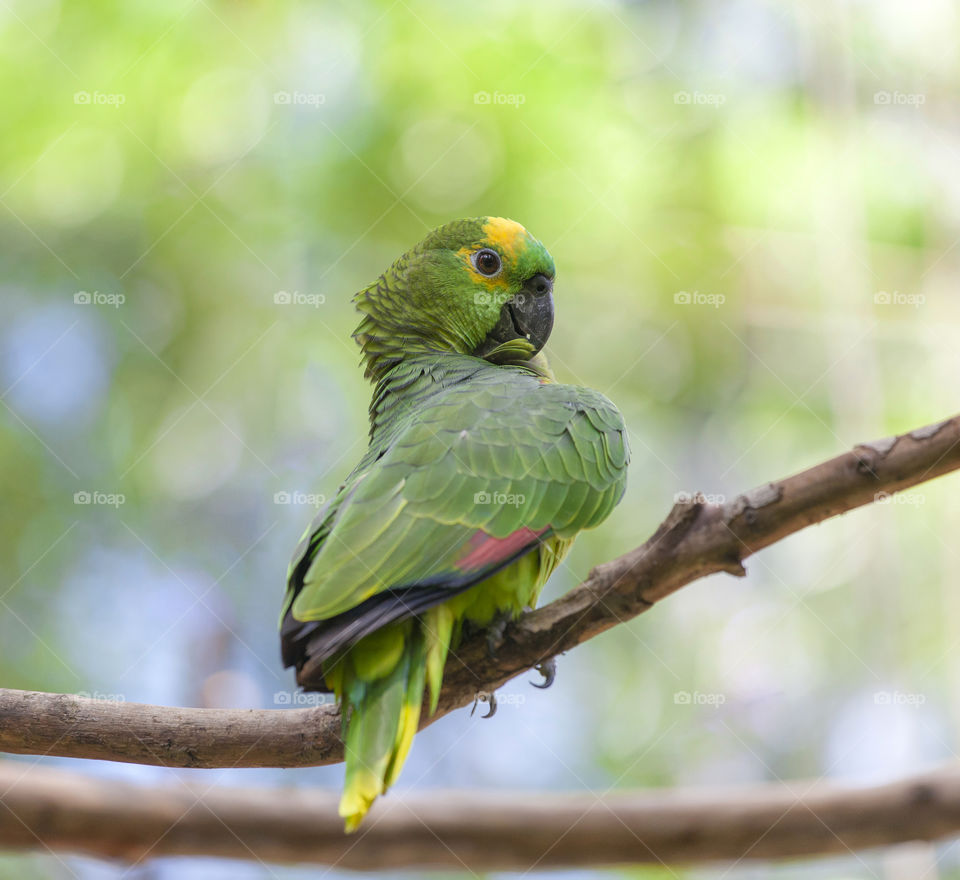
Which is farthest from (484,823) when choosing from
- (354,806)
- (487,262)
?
(487,262)

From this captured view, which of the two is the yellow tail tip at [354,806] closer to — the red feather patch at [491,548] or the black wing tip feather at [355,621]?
the black wing tip feather at [355,621]

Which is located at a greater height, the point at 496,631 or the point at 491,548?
the point at 491,548

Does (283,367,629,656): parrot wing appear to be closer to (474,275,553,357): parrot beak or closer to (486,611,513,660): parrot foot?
(486,611,513,660): parrot foot

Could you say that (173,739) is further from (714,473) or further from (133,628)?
(714,473)

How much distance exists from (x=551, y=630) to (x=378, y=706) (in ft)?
1.59

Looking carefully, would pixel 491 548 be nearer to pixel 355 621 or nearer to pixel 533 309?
pixel 355 621

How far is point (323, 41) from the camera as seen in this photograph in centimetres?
559

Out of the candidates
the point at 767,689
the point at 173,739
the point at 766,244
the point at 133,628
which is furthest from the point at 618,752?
the point at 173,739

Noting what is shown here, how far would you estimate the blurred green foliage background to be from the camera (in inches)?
203

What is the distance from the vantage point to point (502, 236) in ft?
10.8

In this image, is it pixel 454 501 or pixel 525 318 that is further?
pixel 525 318

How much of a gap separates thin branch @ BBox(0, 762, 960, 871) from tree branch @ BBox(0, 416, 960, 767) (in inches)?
55.4

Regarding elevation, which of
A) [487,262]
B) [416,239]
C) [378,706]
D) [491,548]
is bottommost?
[416,239]

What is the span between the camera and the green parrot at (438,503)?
209 centimetres
